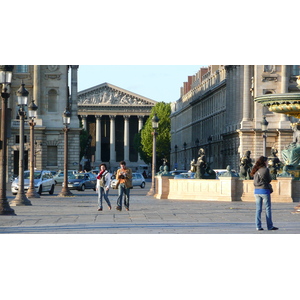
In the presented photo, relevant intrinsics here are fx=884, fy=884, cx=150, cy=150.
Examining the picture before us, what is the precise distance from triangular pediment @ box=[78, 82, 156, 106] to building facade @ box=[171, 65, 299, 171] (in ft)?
140

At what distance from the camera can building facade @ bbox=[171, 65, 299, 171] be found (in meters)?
82.4

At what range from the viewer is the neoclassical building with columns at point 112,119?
170 metres

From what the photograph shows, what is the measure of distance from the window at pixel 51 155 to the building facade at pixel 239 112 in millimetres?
14241

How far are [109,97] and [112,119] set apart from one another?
519 cm

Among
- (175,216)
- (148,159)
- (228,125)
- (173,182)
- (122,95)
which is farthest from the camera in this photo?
(122,95)

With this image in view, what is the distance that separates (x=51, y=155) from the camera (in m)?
81.1

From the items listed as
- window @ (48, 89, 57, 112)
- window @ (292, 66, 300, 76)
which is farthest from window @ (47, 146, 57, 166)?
window @ (292, 66, 300, 76)

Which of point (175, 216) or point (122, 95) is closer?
point (175, 216)

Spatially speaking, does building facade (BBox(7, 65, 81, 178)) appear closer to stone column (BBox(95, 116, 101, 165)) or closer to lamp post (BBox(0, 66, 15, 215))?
lamp post (BBox(0, 66, 15, 215))

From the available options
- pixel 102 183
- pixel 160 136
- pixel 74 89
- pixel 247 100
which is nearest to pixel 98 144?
pixel 160 136

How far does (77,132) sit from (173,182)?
45957 mm
